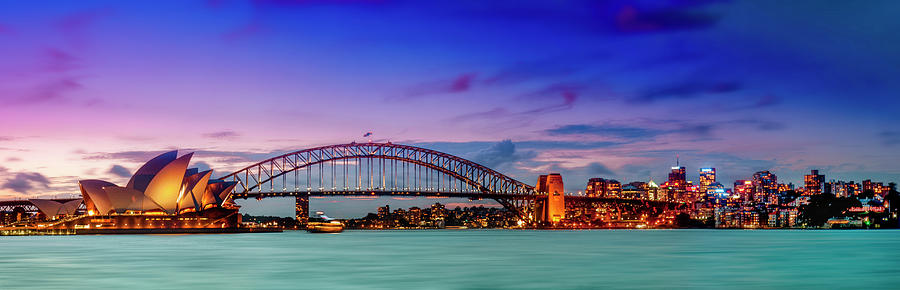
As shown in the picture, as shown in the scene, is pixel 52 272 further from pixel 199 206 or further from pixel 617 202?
pixel 617 202

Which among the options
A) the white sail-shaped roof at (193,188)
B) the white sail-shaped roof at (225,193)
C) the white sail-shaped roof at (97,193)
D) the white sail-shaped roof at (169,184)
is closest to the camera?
the white sail-shaped roof at (169,184)

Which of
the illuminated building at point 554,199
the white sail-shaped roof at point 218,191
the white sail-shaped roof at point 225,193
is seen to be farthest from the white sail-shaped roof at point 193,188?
the illuminated building at point 554,199

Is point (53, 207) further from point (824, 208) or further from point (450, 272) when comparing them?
point (824, 208)

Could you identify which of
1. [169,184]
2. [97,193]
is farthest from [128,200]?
[169,184]

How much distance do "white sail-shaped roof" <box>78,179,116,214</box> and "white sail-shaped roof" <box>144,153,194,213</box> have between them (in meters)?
6.78

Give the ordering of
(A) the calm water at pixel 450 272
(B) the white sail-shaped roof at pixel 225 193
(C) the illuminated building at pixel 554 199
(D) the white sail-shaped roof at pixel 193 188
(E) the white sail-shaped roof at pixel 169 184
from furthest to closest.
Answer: (C) the illuminated building at pixel 554 199 < (B) the white sail-shaped roof at pixel 225 193 < (D) the white sail-shaped roof at pixel 193 188 < (E) the white sail-shaped roof at pixel 169 184 < (A) the calm water at pixel 450 272

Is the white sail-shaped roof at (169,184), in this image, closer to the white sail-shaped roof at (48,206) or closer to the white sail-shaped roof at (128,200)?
the white sail-shaped roof at (128,200)

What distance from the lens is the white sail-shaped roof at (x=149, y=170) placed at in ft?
297

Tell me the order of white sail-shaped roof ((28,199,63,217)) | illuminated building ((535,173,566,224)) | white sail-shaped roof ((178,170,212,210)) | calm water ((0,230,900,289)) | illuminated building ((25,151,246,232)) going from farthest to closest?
white sail-shaped roof ((28,199,63,217)) < illuminated building ((535,173,566,224)) < white sail-shaped roof ((178,170,212,210)) < illuminated building ((25,151,246,232)) < calm water ((0,230,900,289))

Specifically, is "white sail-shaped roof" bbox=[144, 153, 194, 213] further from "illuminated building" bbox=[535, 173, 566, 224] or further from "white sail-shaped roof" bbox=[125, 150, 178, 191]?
"illuminated building" bbox=[535, 173, 566, 224]

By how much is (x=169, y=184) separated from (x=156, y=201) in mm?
3740

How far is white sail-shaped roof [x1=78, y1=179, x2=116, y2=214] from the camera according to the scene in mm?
97125

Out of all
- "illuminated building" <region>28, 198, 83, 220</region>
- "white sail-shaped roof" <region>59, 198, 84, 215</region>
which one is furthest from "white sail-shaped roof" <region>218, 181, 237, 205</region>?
"white sail-shaped roof" <region>59, 198, 84, 215</region>

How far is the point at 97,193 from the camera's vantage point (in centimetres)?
9806
